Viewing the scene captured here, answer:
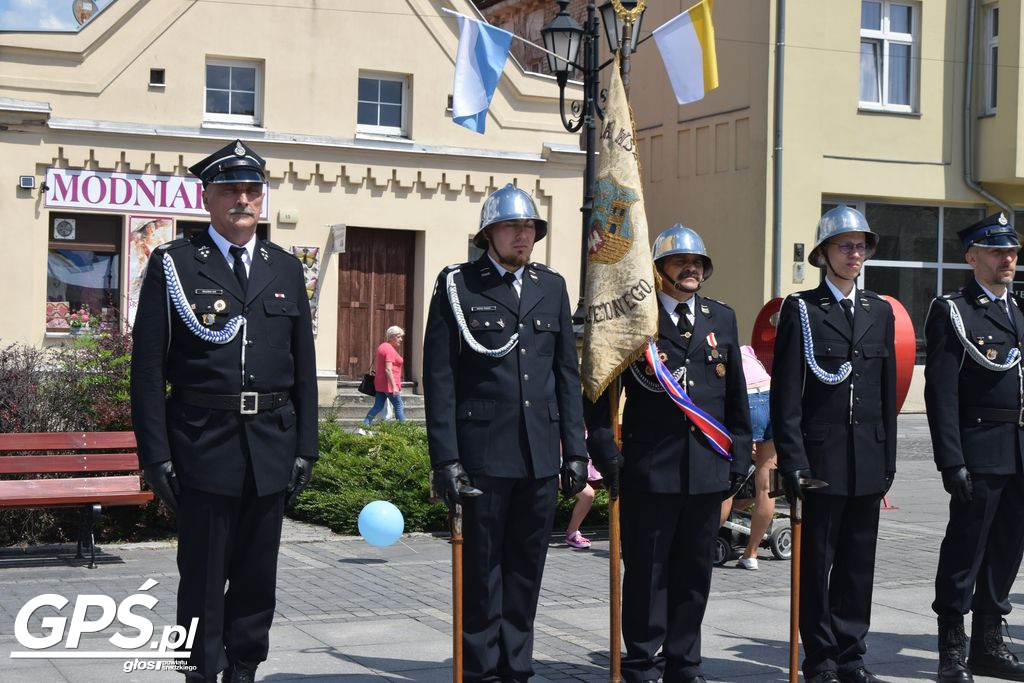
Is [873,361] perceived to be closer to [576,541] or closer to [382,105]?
[576,541]

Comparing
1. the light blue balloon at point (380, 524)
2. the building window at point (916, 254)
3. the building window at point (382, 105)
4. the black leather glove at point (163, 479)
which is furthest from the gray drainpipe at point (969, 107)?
the black leather glove at point (163, 479)

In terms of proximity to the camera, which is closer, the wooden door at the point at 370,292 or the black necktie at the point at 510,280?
the black necktie at the point at 510,280

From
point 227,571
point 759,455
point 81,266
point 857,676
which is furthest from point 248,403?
point 81,266

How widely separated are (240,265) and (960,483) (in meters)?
3.68

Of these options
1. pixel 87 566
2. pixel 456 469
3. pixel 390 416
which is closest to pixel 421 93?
pixel 390 416

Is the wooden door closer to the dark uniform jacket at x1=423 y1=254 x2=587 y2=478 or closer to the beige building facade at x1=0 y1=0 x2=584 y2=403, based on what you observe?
the beige building facade at x1=0 y1=0 x2=584 y2=403

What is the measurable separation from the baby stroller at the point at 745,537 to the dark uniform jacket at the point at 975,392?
308 cm

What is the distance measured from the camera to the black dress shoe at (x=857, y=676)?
6492 millimetres

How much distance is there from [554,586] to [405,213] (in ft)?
46.3

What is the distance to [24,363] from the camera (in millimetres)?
10812

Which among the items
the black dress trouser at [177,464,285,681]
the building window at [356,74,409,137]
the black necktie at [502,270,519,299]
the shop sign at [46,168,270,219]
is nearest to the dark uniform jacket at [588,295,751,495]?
the black necktie at [502,270,519,299]

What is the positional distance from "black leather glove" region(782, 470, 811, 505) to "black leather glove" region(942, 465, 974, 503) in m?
0.85

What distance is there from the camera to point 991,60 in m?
25.2

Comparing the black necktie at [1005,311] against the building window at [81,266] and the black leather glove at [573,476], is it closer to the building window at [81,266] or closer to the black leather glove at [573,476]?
the black leather glove at [573,476]
